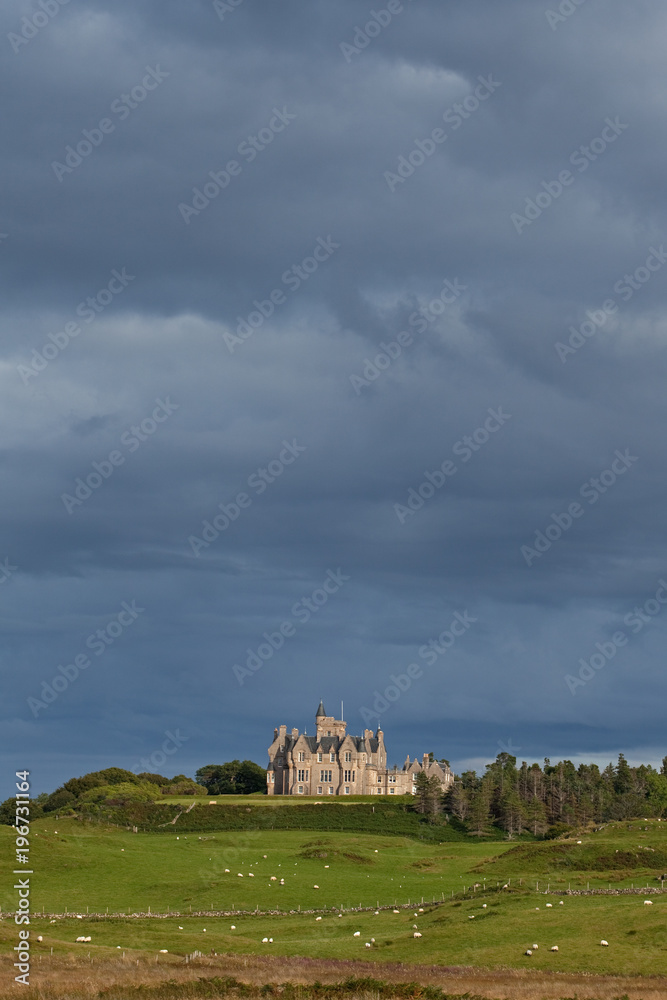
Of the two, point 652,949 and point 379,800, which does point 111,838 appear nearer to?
point 379,800

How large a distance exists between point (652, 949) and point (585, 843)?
50.6 m

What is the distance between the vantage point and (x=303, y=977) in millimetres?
45250

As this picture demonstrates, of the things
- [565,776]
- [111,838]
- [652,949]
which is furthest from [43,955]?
[565,776]

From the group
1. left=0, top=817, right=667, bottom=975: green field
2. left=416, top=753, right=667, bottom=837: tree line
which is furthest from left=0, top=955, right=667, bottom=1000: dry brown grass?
left=416, top=753, right=667, bottom=837: tree line

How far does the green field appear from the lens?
56312 millimetres

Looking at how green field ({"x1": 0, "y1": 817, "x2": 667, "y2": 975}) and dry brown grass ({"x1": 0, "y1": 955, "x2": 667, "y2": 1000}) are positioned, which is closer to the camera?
dry brown grass ({"x1": 0, "y1": 955, "x2": 667, "y2": 1000})

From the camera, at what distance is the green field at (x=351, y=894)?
56.3 meters

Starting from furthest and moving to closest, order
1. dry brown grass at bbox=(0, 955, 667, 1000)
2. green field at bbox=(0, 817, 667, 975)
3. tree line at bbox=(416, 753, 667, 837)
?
tree line at bbox=(416, 753, 667, 837) < green field at bbox=(0, 817, 667, 975) < dry brown grass at bbox=(0, 955, 667, 1000)

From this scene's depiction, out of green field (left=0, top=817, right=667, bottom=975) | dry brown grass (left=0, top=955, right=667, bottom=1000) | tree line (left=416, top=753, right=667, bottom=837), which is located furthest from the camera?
tree line (left=416, top=753, right=667, bottom=837)

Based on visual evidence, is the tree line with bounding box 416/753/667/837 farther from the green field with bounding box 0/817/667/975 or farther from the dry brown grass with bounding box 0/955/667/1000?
the dry brown grass with bounding box 0/955/667/1000

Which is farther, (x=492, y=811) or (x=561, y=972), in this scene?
(x=492, y=811)

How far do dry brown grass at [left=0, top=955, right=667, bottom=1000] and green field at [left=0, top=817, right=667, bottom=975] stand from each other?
3270 mm

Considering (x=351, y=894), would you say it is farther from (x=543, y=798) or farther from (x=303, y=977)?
(x=543, y=798)

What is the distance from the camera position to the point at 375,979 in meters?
45.2
